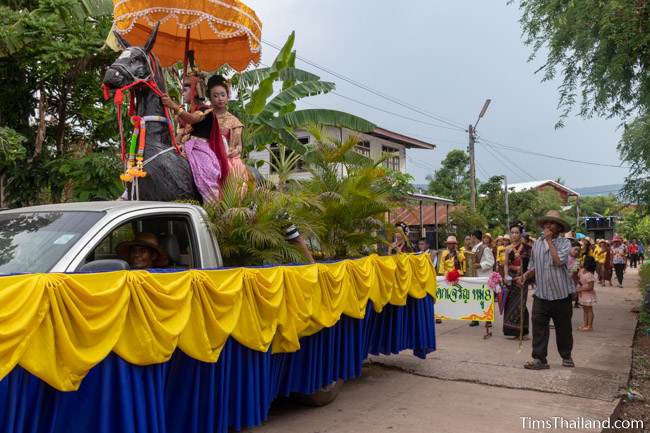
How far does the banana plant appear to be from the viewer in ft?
47.5

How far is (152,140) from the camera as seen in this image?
5.78m

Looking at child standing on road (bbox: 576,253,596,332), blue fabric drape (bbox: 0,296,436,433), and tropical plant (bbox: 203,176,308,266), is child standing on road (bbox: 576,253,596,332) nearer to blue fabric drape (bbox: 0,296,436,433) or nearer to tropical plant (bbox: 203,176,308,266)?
blue fabric drape (bbox: 0,296,436,433)

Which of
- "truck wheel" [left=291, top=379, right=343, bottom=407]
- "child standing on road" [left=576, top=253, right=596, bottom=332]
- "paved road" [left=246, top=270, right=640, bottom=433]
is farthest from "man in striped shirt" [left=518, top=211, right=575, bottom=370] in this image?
"child standing on road" [left=576, top=253, right=596, bottom=332]

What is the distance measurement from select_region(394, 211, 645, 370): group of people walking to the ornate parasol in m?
4.43

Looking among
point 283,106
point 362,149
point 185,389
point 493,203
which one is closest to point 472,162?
point 493,203

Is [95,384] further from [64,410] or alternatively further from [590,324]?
[590,324]

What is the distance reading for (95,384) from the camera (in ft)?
10.8

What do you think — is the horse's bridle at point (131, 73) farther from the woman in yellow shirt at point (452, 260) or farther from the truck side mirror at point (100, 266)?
the woman in yellow shirt at point (452, 260)

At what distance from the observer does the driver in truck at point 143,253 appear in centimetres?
453

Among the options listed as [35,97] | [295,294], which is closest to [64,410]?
[295,294]

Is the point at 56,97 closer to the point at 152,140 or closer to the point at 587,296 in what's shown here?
the point at 152,140

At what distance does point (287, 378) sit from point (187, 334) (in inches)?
64.8

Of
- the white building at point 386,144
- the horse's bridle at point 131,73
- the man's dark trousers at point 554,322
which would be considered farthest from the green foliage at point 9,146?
the white building at point 386,144

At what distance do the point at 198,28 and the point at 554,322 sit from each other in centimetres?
585
